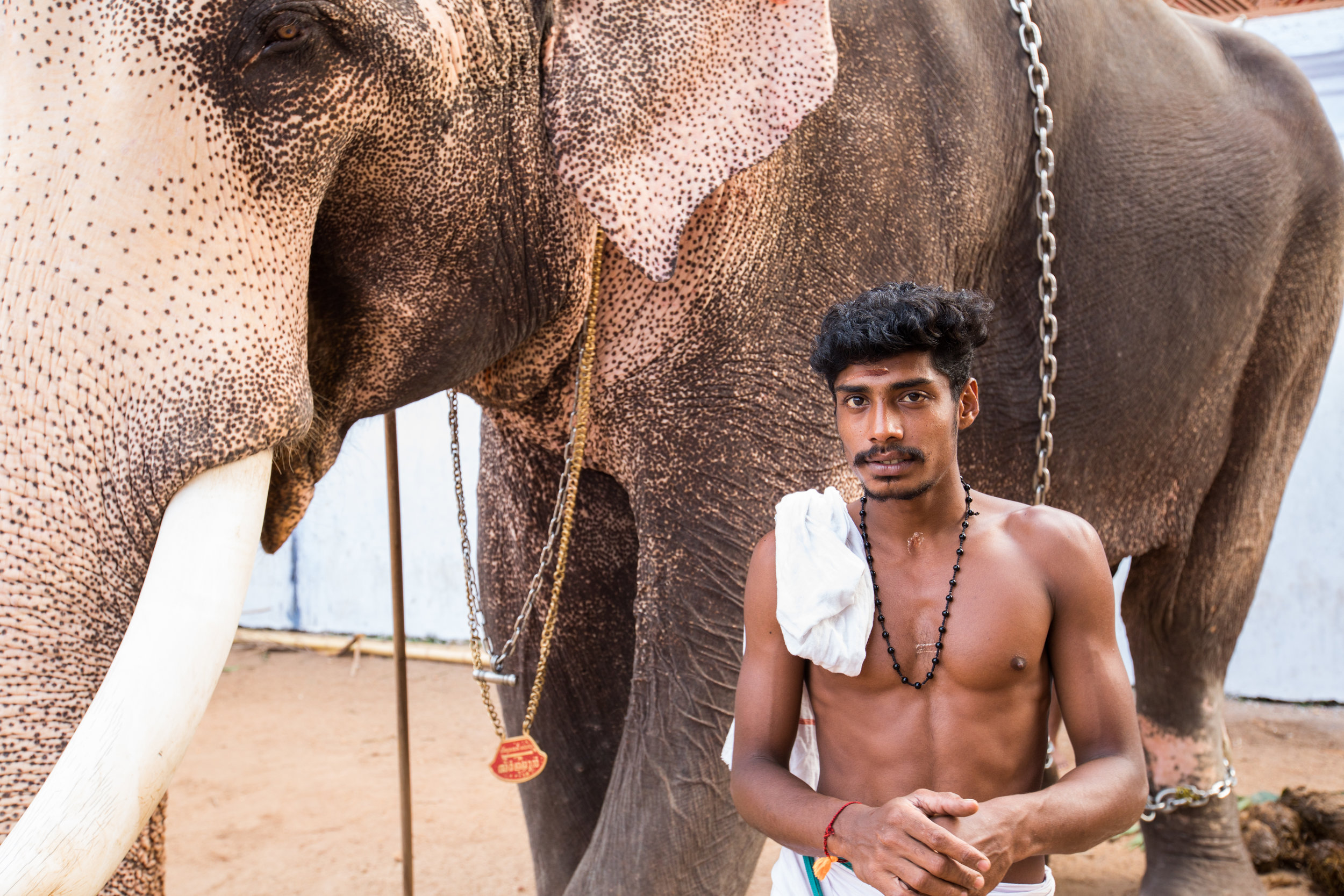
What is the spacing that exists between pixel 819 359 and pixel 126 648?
0.65 metres

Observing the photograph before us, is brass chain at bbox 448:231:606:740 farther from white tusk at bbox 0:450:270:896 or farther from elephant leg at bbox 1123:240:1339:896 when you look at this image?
elephant leg at bbox 1123:240:1339:896

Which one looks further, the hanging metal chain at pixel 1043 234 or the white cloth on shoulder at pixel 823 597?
the hanging metal chain at pixel 1043 234

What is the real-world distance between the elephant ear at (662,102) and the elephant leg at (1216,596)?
129 centimetres

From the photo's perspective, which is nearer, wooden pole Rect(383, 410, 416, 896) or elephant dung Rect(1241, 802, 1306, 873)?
wooden pole Rect(383, 410, 416, 896)

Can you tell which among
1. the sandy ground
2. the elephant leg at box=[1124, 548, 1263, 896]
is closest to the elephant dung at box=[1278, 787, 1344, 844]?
the sandy ground

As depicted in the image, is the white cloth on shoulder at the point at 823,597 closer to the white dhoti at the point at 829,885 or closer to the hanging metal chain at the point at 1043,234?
the white dhoti at the point at 829,885

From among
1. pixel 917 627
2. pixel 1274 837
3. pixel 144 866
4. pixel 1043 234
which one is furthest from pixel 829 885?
pixel 1274 837

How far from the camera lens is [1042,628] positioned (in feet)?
3.76

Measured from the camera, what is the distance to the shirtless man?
1.13 meters

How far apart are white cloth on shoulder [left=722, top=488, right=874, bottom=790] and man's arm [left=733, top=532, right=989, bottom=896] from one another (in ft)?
0.08

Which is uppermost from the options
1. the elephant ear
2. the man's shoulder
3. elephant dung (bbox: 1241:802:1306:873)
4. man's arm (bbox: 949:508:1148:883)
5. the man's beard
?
the elephant ear

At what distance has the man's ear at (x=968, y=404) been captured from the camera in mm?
1214

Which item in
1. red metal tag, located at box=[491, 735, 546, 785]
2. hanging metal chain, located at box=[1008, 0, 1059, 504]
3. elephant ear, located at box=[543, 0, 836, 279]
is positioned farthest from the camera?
hanging metal chain, located at box=[1008, 0, 1059, 504]

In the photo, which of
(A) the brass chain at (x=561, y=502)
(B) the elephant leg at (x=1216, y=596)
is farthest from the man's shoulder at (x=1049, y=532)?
(B) the elephant leg at (x=1216, y=596)
